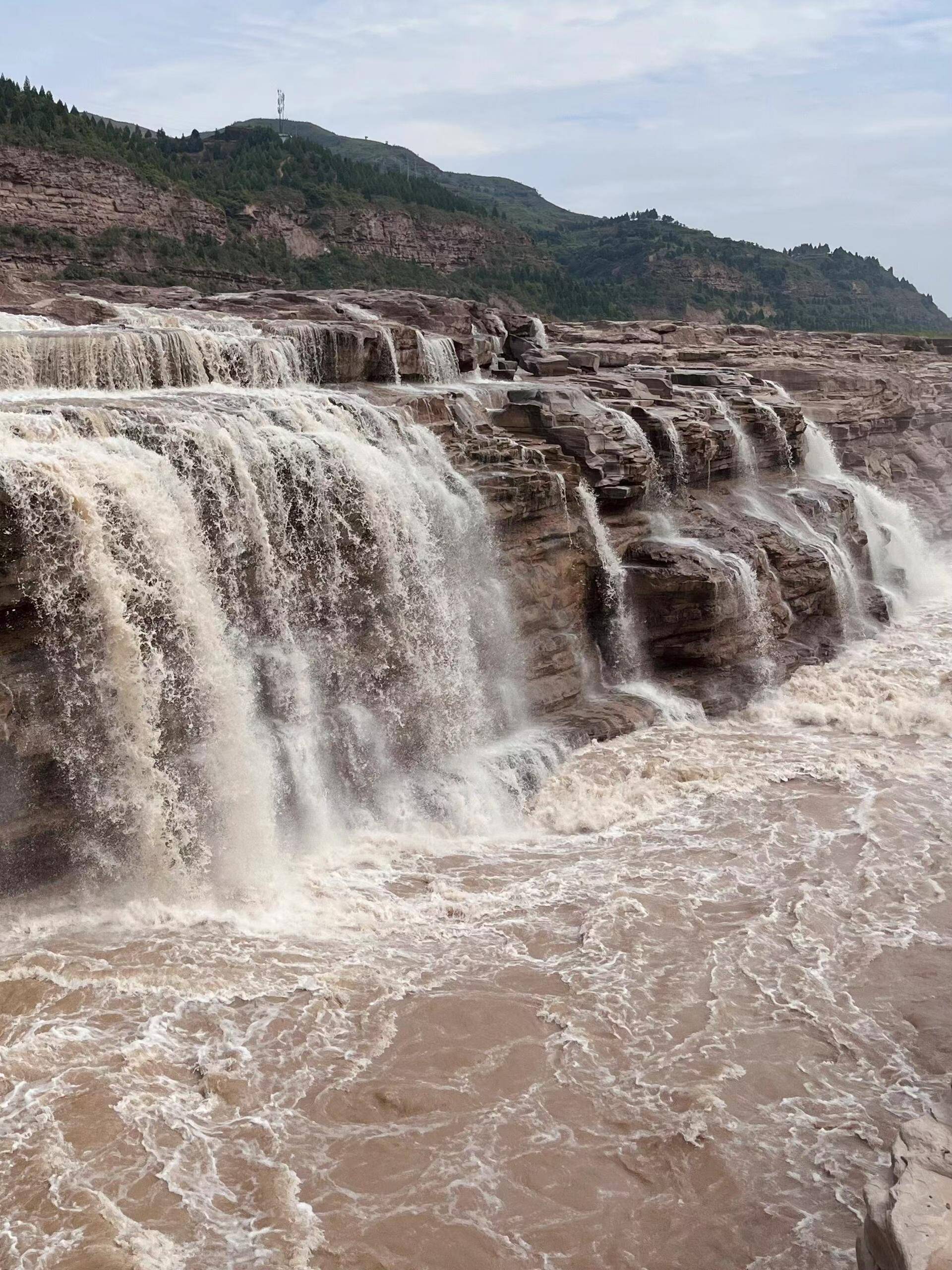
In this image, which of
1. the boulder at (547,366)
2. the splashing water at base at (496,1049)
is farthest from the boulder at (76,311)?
the splashing water at base at (496,1049)

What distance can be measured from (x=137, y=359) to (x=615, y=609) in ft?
25.5

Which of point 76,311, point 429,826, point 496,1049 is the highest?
point 76,311

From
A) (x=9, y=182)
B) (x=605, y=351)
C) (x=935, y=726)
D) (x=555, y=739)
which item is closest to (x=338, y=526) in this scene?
(x=555, y=739)

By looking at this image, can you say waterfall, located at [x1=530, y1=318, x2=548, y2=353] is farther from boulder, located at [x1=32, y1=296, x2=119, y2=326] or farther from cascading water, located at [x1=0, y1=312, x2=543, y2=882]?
cascading water, located at [x1=0, y1=312, x2=543, y2=882]

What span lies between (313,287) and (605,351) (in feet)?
84.3

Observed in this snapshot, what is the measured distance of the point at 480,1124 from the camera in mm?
7402

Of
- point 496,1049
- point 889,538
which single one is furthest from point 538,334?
point 496,1049

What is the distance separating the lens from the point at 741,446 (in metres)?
20.7

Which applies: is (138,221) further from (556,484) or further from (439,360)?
(556,484)

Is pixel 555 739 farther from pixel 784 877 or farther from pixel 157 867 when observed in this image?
pixel 157 867

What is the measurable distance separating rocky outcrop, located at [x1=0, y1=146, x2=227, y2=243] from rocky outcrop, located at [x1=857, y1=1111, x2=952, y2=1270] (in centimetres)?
4084

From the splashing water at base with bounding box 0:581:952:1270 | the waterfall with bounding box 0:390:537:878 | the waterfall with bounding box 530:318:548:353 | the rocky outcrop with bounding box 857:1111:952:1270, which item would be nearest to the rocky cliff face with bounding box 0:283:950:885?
the waterfall with bounding box 0:390:537:878

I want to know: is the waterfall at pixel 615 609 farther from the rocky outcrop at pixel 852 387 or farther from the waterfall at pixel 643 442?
the rocky outcrop at pixel 852 387

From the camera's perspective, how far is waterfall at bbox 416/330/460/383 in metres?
19.3
